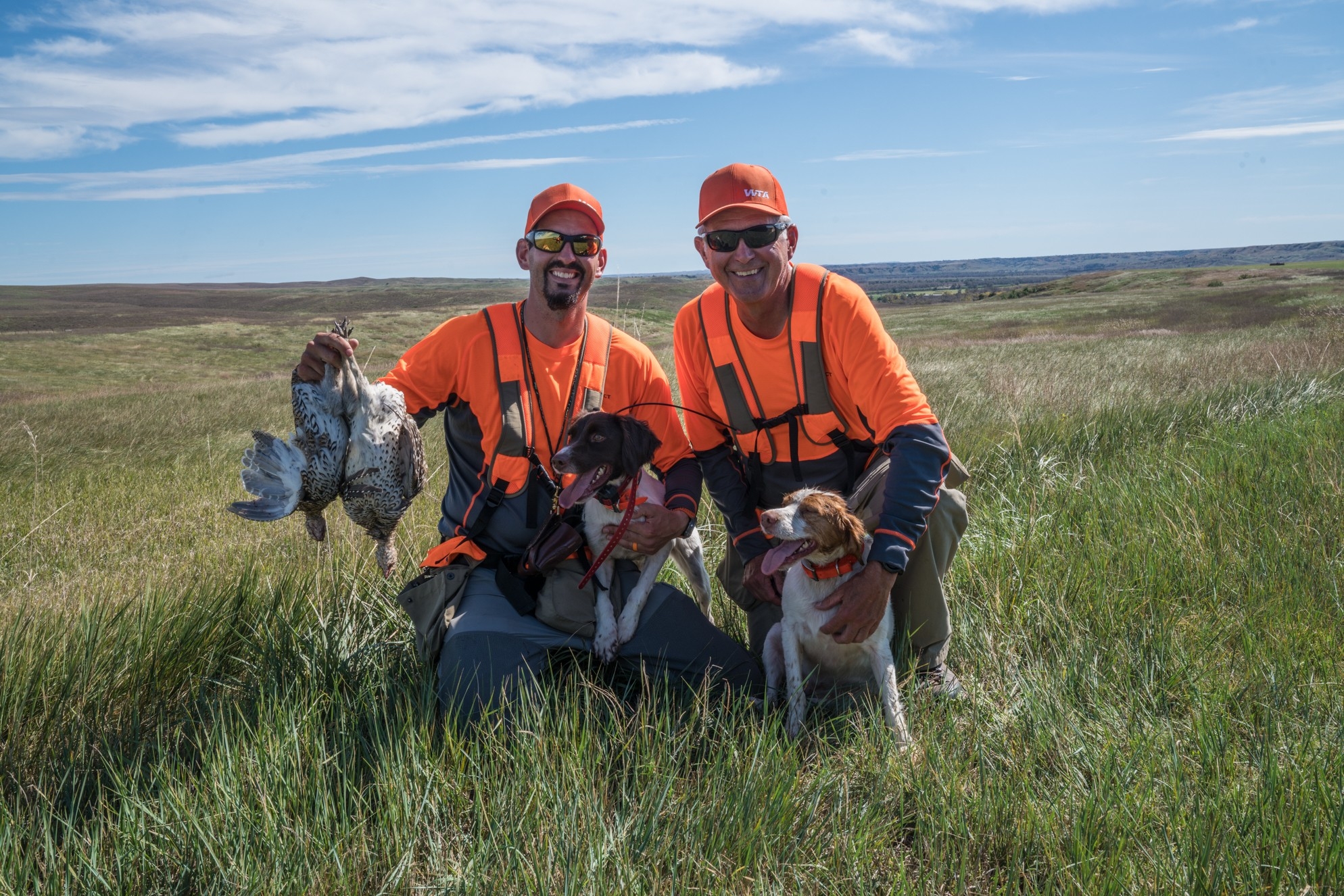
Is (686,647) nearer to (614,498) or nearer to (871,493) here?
(614,498)

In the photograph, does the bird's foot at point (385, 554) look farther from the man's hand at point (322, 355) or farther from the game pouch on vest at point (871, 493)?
the game pouch on vest at point (871, 493)

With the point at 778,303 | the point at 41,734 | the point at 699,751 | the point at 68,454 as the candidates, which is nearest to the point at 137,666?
the point at 41,734

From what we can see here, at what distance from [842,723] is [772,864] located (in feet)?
3.93

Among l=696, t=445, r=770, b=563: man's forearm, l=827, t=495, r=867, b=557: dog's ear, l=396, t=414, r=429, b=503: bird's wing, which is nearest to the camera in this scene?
l=396, t=414, r=429, b=503: bird's wing

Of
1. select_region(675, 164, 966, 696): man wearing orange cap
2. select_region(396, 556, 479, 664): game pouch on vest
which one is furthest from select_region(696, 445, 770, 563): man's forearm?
select_region(396, 556, 479, 664): game pouch on vest

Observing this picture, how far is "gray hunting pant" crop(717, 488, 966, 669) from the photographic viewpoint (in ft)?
12.9

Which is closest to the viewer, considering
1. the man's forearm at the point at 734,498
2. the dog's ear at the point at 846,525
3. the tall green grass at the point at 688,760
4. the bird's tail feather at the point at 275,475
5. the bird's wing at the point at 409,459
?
the tall green grass at the point at 688,760

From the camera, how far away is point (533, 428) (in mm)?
4219

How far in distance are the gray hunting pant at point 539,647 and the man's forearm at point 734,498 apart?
42cm

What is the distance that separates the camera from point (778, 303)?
14.1 ft

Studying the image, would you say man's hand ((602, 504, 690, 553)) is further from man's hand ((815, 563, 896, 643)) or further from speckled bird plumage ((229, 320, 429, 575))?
speckled bird plumage ((229, 320, 429, 575))

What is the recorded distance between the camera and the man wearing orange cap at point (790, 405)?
12.6ft

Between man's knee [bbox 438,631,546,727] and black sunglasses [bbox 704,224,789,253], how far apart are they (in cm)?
211

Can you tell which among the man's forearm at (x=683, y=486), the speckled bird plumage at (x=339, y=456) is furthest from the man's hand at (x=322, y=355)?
the man's forearm at (x=683, y=486)
